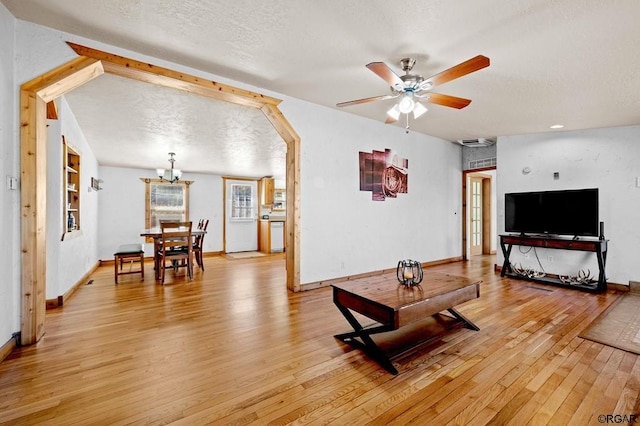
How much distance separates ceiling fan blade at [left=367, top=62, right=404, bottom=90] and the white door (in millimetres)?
6945

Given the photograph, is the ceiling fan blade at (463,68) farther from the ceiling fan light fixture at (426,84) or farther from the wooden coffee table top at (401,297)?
the wooden coffee table top at (401,297)

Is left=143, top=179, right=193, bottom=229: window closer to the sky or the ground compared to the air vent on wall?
closer to the ground

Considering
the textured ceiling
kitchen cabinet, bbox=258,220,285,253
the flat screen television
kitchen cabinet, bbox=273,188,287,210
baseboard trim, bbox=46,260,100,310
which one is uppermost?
the textured ceiling

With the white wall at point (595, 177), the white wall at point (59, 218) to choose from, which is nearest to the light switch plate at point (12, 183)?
the white wall at point (59, 218)

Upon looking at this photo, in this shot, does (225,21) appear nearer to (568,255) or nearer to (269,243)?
(568,255)

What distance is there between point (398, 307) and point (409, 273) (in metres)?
0.66

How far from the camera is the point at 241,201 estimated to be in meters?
8.94

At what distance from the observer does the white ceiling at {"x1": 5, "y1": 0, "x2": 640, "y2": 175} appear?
2.14 m

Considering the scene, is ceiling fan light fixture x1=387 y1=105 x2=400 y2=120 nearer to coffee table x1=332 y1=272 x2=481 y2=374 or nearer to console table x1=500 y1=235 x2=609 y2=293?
coffee table x1=332 y1=272 x2=481 y2=374

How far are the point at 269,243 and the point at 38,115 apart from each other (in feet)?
20.3

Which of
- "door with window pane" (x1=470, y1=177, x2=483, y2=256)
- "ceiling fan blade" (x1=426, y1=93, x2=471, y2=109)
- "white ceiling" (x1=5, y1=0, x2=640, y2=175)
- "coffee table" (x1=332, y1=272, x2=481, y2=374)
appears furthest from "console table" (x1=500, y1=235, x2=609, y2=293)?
"ceiling fan blade" (x1=426, y1=93, x2=471, y2=109)

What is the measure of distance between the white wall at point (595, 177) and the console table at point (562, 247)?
28 centimetres

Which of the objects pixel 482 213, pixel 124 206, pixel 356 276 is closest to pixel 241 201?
pixel 124 206

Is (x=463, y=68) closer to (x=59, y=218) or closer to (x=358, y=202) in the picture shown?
(x=358, y=202)
